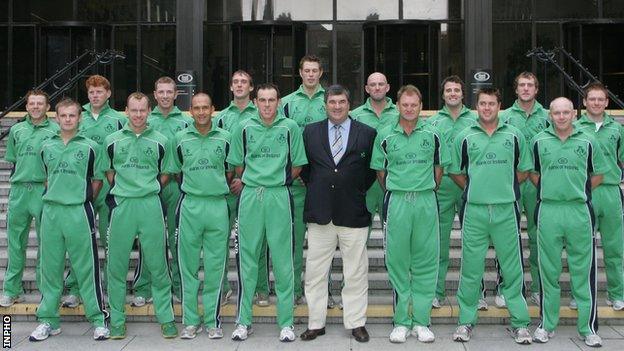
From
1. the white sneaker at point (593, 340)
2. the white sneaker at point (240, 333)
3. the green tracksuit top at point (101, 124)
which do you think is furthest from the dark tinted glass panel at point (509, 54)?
the white sneaker at point (240, 333)

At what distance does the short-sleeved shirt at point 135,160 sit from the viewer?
5.91 meters

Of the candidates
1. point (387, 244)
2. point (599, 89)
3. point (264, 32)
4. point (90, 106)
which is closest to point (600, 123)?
point (599, 89)

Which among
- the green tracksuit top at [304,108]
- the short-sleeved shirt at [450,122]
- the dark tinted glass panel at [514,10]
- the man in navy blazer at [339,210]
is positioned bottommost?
the man in navy blazer at [339,210]

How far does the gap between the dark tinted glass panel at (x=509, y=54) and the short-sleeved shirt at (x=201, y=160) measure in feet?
40.8

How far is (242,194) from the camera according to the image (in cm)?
600

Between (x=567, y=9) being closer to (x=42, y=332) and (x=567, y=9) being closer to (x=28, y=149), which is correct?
(x=28, y=149)

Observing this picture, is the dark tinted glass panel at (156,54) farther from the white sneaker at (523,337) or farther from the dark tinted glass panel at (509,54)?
the white sneaker at (523,337)

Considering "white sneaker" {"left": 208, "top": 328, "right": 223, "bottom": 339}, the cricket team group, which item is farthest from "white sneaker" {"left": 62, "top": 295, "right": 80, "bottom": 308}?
"white sneaker" {"left": 208, "top": 328, "right": 223, "bottom": 339}

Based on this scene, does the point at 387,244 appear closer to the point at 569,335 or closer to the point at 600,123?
the point at 569,335

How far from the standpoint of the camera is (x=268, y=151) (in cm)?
600

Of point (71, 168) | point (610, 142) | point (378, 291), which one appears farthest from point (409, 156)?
point (71, 168)

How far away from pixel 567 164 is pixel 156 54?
550 inches

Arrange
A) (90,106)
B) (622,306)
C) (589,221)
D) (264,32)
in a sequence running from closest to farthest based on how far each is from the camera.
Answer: (589,221) → (622,306) → (90,106) → (264,32)

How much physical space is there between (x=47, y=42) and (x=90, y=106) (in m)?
11.2
